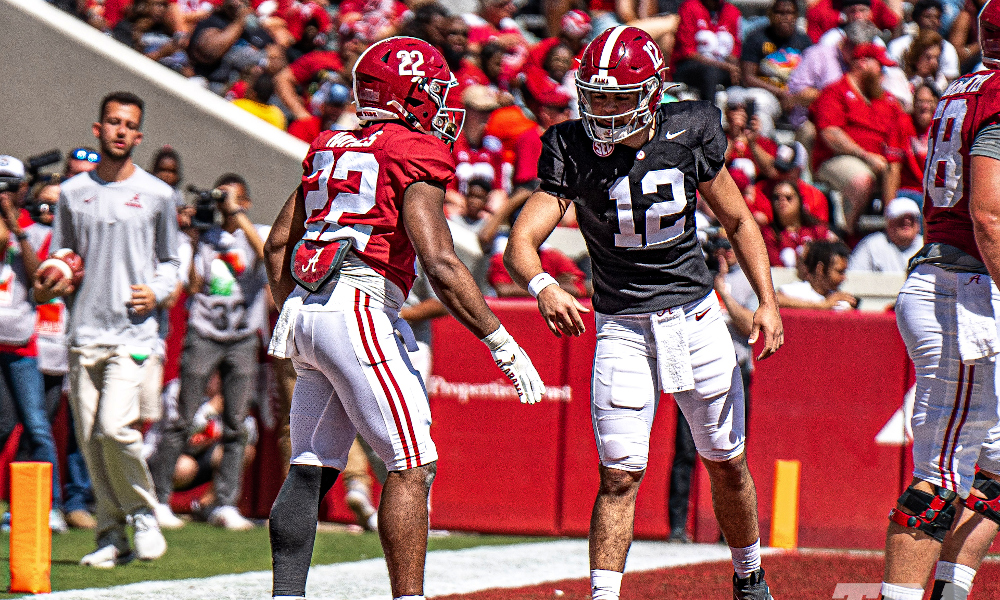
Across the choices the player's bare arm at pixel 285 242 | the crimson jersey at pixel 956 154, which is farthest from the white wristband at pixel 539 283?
the crimson jersey at pixel 956 154

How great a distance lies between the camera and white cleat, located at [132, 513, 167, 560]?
21.4ft

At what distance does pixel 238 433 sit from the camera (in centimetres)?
816

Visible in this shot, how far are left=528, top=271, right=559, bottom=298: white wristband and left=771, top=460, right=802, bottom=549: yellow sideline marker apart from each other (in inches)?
145

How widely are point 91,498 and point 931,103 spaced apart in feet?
25.4

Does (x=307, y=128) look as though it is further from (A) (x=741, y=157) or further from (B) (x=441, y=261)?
(B) (x=441, y=261)

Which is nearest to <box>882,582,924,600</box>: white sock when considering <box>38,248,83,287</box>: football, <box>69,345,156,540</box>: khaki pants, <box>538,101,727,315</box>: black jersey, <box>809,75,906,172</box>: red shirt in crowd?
<box>538,101,727,315</box>: black jersey

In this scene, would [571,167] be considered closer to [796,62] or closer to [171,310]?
[171,310]

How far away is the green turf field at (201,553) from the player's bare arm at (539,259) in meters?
2.67

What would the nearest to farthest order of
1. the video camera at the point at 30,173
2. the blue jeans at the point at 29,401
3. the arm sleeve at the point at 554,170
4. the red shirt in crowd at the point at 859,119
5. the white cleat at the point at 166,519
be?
the arm sleeve at the point at 554,170, the video camera at the point at 30,173, the blue jeans at the point at 29,401, the white cleat at the point at 166,519, the red shirt in crowd at the point at 859,119

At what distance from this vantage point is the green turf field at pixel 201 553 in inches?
243

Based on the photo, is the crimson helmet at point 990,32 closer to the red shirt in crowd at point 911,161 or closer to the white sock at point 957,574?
the white sock at point 957,574

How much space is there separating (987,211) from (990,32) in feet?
2.35

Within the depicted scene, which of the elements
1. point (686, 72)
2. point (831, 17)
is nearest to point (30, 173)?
point (686, 72)

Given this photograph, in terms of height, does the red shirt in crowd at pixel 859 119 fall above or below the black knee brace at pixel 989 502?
above
